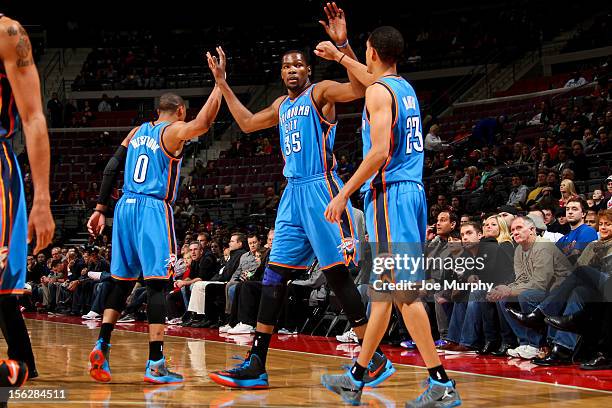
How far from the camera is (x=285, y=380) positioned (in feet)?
18.6

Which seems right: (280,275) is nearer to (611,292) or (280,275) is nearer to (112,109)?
(611,292)

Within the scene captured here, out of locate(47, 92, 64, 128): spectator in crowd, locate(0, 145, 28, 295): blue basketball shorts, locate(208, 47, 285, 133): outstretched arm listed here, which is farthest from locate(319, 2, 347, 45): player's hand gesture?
locate(47, 92, 64, 128): spectator in crowd

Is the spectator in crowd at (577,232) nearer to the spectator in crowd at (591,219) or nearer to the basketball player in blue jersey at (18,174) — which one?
the spectator in crowd at (591,219)

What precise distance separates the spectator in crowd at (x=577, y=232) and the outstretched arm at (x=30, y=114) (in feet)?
16.2

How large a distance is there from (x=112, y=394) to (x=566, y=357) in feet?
12.0

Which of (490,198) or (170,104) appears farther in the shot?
(490,198)

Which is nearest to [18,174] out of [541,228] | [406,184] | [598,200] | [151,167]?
[406,184]

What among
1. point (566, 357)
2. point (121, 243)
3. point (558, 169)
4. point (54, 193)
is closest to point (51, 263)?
point (54, 193)

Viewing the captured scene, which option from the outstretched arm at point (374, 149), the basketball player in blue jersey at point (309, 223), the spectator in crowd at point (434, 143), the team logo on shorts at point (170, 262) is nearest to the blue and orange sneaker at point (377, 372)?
the basketball player in blue jersey at point (309, 223)

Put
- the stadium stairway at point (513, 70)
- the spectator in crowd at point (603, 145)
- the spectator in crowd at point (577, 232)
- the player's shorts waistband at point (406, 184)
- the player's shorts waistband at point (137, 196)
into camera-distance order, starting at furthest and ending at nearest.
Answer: the stadium stairway at point (513, 70), the spectator in crowd at point (603, 145), the spectator in crowd at point (577, 232), the player's shorts waistband at point (137, 196), the player's shorts waistband at point (406, 184)

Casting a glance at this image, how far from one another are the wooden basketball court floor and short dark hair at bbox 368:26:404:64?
204 cm

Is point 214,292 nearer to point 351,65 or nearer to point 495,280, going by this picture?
point 495,280

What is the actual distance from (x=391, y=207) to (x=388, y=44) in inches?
38.5

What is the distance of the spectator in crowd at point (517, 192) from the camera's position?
38.5ft
